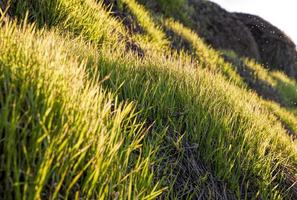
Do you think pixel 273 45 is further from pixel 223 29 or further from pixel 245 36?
pixel 223 29

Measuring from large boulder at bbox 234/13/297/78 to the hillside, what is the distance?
8.52 m

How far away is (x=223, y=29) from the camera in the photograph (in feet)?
38.5

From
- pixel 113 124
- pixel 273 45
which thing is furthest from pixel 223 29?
pixel 113 124

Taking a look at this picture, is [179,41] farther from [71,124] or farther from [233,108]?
[71,124]

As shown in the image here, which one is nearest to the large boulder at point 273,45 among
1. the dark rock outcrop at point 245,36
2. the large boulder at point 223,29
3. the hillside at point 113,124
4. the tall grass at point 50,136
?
the dark rock outcrop at point 245,36

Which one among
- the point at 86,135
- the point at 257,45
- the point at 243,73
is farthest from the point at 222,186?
the point at 257,45

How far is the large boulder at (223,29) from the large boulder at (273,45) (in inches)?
30.0

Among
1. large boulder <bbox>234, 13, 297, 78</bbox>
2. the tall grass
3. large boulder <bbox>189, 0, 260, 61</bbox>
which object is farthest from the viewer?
large boulder <bbox>234, 13, 297, 78</bbox>

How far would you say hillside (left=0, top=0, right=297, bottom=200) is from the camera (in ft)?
4.73

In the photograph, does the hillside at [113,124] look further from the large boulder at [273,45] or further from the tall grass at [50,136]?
the large boulder at [273,45]

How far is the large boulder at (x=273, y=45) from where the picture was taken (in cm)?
1322

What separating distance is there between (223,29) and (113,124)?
10.3 metres

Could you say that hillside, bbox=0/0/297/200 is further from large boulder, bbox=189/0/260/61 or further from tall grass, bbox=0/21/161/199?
large boulder, bbox=189/0/260/61

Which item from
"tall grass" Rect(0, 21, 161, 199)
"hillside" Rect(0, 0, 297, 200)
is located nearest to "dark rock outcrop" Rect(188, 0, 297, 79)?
"hillside" Rect(0, 0, 297, 200)
